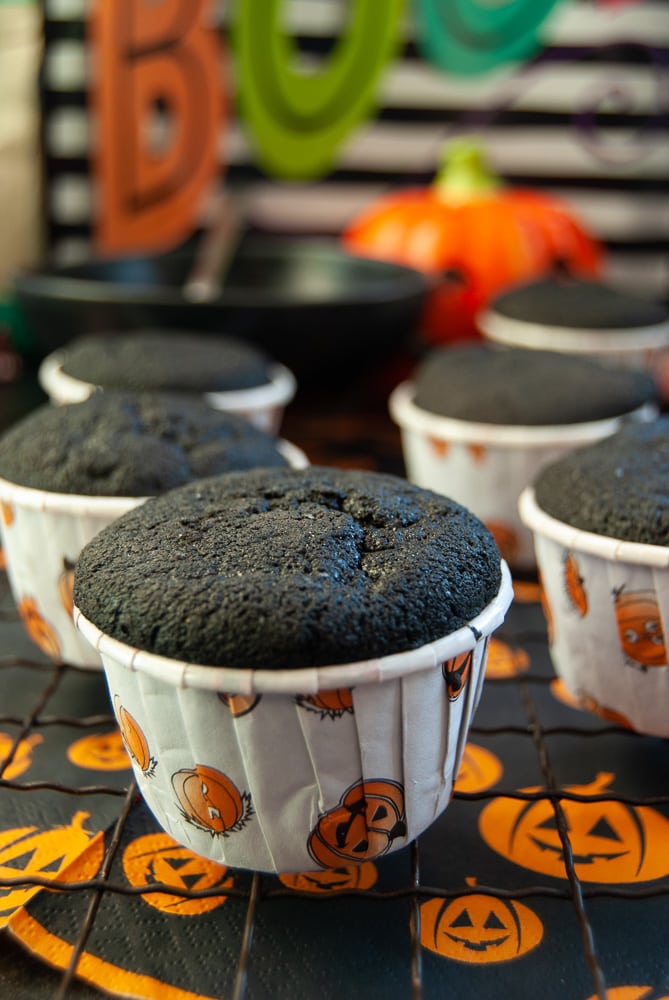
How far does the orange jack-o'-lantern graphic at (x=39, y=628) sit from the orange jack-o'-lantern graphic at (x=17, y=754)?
105mm

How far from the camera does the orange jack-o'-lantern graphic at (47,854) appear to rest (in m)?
0.88

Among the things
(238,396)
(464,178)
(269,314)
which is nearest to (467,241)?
(464,178)

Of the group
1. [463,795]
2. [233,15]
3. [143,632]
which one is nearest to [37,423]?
[143,632]

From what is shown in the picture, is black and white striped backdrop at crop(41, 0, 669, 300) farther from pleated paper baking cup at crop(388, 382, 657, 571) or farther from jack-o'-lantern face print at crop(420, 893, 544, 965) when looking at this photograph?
jack-o'-lantern face print at crop(420, 893, 544, 965)

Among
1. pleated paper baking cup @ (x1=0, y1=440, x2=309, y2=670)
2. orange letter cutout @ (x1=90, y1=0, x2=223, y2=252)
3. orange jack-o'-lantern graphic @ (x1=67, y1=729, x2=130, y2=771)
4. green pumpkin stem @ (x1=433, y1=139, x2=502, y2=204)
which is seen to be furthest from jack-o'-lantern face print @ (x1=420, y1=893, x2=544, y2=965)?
orange letter cutout @ (x1=90, y1=0, x2=223, y2=252)

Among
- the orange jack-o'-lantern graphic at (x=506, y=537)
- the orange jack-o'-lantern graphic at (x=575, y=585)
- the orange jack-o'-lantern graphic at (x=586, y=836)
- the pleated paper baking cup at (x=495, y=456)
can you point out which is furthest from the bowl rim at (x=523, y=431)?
the orange jack-o'-lantern graphic at (x=586, y=836)

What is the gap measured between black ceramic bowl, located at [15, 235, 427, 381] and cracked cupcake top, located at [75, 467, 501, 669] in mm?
772

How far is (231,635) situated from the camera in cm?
74

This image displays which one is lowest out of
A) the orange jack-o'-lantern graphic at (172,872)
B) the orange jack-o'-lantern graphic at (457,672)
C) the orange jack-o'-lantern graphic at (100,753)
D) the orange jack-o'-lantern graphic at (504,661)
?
the orange jack-o'-lantern graphic at (504,661)

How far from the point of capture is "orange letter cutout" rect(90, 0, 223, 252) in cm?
225

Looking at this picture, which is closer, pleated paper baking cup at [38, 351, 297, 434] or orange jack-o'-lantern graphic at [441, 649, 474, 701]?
orange jack-o'-lantern graphic at [441, 649, 474, 701]

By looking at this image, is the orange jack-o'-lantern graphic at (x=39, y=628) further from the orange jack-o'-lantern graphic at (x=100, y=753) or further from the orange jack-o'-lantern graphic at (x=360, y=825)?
the orange jack-o'-lantern graphic at (x=360, y=825)

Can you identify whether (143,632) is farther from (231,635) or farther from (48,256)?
(48,256)

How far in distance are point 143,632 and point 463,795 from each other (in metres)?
0.35
